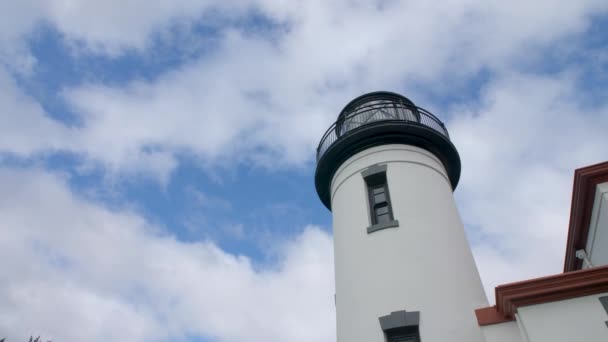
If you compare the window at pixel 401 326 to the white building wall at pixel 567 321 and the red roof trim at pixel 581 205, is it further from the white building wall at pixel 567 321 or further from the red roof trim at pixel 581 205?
the red roof trim at pixel 581 205

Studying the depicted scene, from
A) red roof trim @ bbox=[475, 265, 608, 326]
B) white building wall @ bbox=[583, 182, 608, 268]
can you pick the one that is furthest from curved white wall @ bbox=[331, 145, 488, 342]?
white building wall @ bbox=[583, 182, 608, 268]

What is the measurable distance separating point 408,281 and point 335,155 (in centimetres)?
473

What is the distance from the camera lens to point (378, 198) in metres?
11.7

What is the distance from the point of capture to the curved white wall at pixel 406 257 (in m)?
9.22

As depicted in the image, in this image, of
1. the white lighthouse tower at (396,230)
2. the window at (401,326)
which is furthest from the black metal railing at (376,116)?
the window at (401,326)

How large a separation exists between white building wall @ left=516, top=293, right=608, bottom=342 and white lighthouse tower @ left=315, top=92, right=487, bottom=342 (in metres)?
1.69

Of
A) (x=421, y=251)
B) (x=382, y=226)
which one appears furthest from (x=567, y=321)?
(x=382, y=226)

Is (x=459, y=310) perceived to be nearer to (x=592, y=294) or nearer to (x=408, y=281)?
(x=408, y=281)

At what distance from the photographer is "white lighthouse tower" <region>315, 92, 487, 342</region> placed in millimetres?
9195

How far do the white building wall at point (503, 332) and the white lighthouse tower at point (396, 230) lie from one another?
69 cm

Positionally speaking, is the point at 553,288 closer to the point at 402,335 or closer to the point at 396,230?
the point at 402,335

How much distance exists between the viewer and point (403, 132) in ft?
40.9

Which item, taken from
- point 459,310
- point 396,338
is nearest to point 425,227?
point 459,310

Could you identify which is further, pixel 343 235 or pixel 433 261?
pixel 343 235
